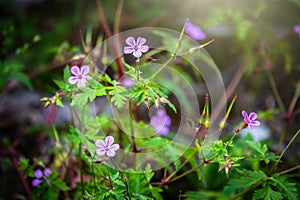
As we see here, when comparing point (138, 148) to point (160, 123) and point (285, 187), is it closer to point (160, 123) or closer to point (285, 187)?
point (160, 123)

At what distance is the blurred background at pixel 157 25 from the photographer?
236cm

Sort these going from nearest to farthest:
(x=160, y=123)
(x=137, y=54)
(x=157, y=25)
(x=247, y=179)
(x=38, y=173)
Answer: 1. (x=137, y=54)
2. (x=247, y=179)
3. (x=38, y=173)
4. (x=160, y=123)
5. (x=157, y=25)

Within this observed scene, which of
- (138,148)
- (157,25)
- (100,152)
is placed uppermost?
(157,25)

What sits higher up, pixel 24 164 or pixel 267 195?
pixel 24 164

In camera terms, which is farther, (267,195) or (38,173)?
(38,173)

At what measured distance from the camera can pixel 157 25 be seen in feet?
9.04

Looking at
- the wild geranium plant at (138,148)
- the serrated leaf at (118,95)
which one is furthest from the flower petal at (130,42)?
the serrated leaf at (118,95)

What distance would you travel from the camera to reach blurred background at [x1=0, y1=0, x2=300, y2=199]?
2361mm

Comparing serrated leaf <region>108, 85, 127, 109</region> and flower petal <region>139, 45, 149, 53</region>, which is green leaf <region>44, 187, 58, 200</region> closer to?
serrated leaf <region>108, 85, 127, 109</region>

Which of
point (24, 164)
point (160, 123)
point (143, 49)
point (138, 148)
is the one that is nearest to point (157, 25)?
point (160, 123)

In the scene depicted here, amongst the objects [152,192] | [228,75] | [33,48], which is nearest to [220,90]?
[228,75]

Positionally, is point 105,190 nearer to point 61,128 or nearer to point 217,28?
point 61,128

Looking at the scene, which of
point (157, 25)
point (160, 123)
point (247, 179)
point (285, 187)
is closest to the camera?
point (285, 187)

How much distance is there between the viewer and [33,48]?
3.07m
